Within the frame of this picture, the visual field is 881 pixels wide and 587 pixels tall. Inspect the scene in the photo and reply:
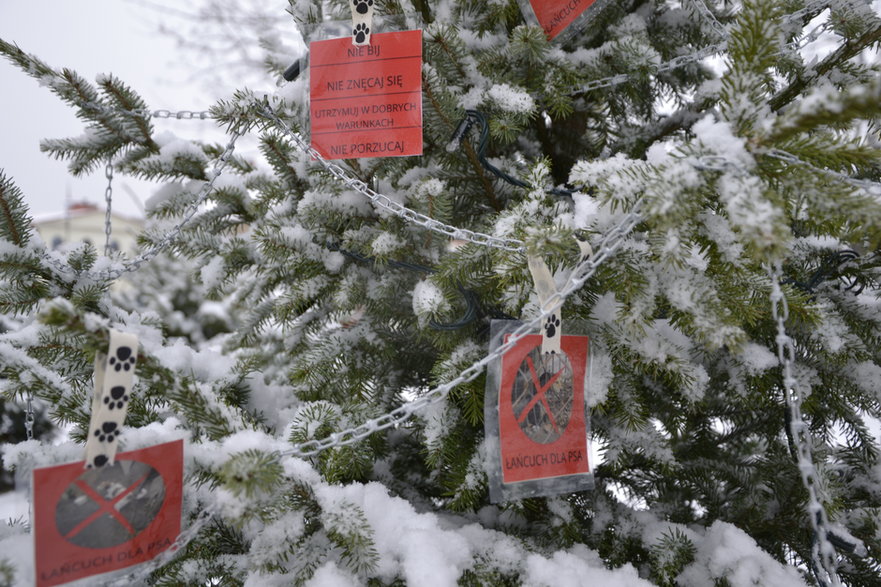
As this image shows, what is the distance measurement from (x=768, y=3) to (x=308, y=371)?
2.98 feet

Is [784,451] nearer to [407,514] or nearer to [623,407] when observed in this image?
[623,407]

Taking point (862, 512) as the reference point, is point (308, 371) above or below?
above

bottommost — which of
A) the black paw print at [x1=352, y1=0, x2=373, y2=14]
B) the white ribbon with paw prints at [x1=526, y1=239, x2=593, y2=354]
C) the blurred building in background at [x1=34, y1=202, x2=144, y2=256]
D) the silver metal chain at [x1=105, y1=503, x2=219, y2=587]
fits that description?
the silver metal chain at [x1=105, y1=503, x2=219, y2=587]

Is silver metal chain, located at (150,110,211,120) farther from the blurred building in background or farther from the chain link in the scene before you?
the blurred building in background

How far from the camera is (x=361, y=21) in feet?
3.34

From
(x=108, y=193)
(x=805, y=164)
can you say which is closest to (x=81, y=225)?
(x=108, y=193)

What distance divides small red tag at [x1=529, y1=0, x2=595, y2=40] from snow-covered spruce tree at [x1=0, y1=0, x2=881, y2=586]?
0.14 ft

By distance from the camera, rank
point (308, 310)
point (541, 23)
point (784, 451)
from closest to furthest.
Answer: point (541, 23) < point (784, 451) < point (308, 310)

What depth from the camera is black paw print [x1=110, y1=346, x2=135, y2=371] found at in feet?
2.12

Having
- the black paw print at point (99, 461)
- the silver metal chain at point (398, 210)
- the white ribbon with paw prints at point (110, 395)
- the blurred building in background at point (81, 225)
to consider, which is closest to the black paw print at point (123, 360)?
the white ribbon with paw prints at point (110, 395)

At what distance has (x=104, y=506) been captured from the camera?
0.67 meters

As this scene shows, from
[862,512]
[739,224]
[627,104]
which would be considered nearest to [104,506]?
[739,224]

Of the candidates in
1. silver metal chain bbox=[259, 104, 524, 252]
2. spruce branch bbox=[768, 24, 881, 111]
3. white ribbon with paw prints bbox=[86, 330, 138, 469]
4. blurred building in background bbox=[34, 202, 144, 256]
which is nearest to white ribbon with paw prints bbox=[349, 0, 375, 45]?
silver metal chain bbox=[259, 104, 524, 252]

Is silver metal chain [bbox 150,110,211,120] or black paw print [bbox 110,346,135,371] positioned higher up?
silver metal chain [bbox 150,110,211,120]
